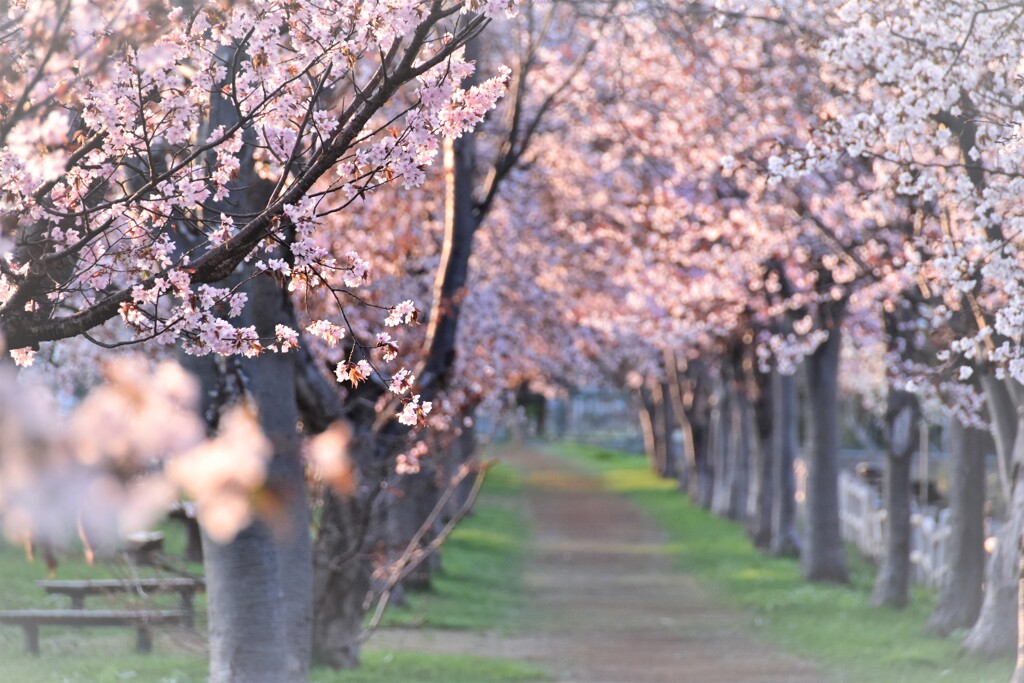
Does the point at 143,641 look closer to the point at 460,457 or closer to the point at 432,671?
the point at 432,671

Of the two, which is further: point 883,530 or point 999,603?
point 883,530

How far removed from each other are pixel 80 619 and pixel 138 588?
1956 mm

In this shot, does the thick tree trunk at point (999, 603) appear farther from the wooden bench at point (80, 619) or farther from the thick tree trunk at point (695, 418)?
the thick tree trunk at point (695, 418)

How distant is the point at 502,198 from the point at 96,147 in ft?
60.4

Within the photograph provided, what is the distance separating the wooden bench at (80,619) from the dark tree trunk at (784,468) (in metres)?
14.0

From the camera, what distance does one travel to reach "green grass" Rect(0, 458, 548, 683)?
12.9 meters

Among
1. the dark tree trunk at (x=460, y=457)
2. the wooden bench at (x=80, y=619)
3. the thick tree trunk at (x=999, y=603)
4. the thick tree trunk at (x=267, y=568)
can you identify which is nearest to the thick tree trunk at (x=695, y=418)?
the dark tree trunk at (x=460, y=457)

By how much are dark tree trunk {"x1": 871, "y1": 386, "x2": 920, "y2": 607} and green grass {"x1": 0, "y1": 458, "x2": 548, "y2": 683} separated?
5.00m

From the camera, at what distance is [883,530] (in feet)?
76.5

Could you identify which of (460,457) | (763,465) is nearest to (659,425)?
(460,457)

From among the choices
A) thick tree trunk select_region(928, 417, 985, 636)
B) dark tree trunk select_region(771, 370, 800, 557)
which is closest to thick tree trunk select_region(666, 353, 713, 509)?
dark tree trunk select_region(771, 370, 800, 557)

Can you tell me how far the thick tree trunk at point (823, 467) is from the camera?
2180cm

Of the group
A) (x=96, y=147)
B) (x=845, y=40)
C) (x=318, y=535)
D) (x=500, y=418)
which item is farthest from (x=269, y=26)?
(x=500, y=418)

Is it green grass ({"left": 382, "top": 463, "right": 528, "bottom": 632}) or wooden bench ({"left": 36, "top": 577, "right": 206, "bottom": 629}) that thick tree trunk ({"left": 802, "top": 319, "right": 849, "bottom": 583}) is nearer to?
green grass ({"left": 382, "top": 463, "right": 528, "bottom": 632})
